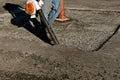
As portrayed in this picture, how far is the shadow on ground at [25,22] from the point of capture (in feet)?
24.9

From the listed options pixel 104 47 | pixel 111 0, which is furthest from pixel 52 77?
pixel 111 0

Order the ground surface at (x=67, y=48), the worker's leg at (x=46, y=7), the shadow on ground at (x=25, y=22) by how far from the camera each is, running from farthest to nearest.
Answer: the shadow on ground at (x=25, y=22) < the worker's leg at (x=46, y=7) < the ground surface at (x=67, y=48)

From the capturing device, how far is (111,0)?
10.7m

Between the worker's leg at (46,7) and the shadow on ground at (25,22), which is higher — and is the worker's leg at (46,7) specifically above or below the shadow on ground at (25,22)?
above

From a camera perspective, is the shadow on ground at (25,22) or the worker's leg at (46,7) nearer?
the worker's leg at (46,7)

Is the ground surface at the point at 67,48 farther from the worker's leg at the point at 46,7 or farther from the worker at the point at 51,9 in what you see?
the worker's leg at the point at 46,7

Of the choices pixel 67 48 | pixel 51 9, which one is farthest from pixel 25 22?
pixel 67 48

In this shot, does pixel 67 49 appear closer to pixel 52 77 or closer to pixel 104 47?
pixel 104 47

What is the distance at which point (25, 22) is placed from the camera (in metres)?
8.78

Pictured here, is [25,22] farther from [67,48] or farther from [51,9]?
[67,48]

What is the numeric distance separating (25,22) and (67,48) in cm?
234

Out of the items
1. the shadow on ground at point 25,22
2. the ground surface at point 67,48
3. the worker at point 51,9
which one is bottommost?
the shadow on ground at point 25,22

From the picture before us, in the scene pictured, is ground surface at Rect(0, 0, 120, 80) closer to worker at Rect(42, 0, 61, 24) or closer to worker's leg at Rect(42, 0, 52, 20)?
worker at Rect(42, 0, 61, 24)

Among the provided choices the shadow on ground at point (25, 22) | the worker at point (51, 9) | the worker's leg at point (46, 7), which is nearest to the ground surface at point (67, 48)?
the shadow on ground at point (25, 22)
